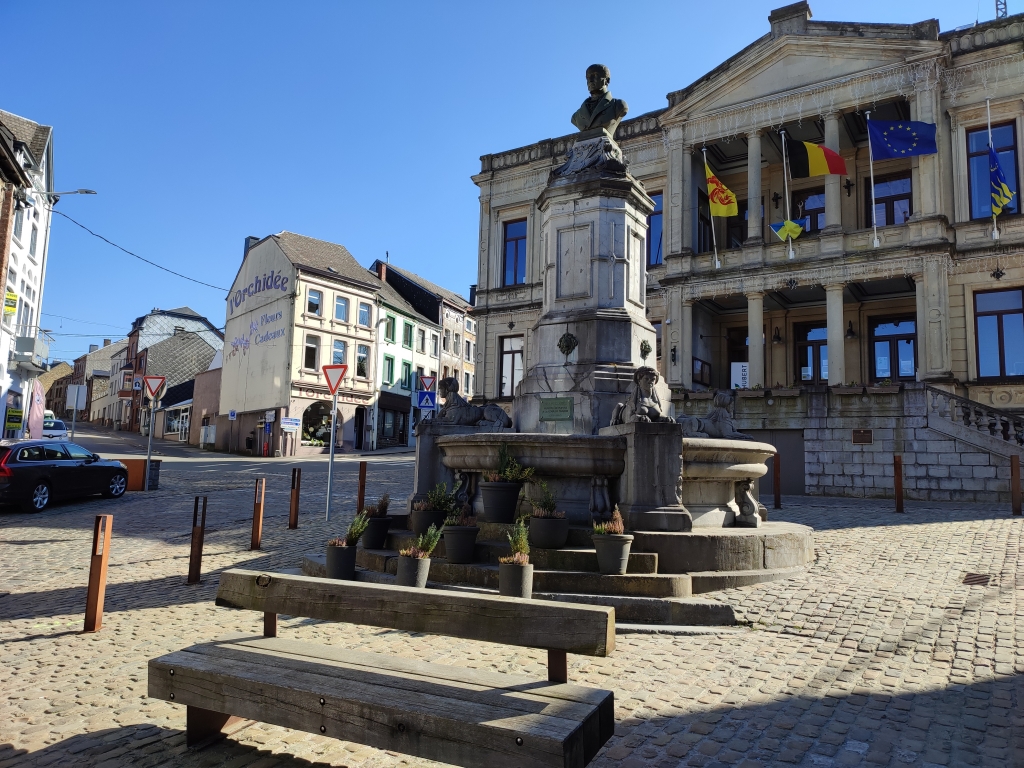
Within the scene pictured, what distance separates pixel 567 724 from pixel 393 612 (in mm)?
1090

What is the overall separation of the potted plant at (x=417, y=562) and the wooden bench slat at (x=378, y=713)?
281 centimetres

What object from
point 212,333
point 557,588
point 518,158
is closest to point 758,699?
point 557,588

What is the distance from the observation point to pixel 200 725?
361 centimetres

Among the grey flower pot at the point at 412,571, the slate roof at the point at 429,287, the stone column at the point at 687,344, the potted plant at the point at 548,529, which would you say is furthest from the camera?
the slate roof at the point at 429,287

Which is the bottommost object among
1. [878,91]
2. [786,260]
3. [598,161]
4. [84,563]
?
[84,563]

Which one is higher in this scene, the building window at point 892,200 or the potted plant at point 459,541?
the building window at point 892,200

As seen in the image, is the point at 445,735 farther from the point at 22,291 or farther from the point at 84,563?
the point at 22,291

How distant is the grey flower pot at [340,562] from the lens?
6895 millimetres

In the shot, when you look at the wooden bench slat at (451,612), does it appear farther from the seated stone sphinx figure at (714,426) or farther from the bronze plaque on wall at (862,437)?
the bronze plaque on wall at (862,437)

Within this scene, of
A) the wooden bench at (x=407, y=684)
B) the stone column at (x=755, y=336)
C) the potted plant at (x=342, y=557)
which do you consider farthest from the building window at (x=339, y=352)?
the wooden bench at (x=407, y=684)

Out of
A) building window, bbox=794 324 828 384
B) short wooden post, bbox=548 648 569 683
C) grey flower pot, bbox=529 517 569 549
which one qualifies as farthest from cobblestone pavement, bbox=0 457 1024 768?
building window, bbox=794 324 828 384

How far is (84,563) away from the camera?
9258 millimetres

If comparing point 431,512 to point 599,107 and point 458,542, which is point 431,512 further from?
point 599,107

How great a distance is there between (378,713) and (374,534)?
5.07 meters
